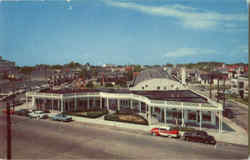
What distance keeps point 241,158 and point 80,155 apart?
47.9 ft

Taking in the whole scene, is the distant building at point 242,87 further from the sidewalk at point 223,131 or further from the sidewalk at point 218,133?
the sidewalk at point 218,133

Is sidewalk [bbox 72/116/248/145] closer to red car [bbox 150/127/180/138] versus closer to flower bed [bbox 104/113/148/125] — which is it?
flower bed [bbox 104/113/148/125]

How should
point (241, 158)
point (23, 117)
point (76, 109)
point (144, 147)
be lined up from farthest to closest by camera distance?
point (76, 109)
point (23, 117)
point (144, 147)
point (241, 158)

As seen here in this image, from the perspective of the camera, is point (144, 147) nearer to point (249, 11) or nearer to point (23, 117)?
point (249, 11)

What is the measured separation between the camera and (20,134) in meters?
23.4

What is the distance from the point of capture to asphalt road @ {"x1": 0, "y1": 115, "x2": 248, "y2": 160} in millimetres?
17219

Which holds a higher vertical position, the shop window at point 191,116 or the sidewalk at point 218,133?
the shop window at point 191,116

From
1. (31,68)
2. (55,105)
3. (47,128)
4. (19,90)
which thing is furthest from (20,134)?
(31,68)

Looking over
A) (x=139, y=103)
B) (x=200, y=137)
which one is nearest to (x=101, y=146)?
(x=200, y=137)

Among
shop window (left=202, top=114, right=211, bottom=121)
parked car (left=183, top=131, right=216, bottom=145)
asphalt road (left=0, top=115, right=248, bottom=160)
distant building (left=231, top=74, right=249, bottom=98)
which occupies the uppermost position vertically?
distant building (left=231, top=74, right=249, bottom=98)

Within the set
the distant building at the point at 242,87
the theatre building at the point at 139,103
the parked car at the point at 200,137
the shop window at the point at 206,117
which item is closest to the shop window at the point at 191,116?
the theatre building at the point at 139,103

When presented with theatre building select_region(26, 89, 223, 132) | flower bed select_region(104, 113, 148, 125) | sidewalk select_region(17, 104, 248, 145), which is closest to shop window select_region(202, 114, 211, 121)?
theatre building select_region(26, 89, 223, 132)

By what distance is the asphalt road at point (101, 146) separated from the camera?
56.5 feet

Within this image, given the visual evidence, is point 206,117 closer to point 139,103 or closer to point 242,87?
point 139,103
